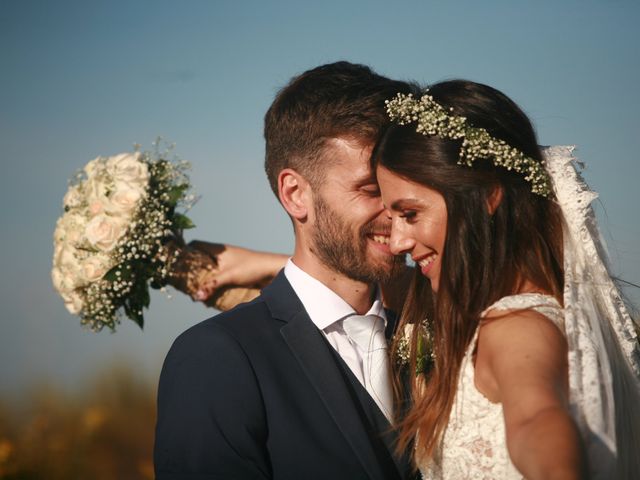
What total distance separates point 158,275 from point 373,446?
2.24 meters

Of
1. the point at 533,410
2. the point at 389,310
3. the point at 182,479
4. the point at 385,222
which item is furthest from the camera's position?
the point at 389,310

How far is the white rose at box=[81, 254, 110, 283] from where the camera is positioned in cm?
527

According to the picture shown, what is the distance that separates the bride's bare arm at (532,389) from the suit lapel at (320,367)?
2.80ft

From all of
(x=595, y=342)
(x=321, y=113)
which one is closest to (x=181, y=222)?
(x=321, y=113)

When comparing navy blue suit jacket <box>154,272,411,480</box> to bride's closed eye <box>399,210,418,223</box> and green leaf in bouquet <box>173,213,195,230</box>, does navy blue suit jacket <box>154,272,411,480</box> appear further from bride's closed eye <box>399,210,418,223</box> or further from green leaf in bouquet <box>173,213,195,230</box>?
green leaf in bouquet <box>173,213,195,230</box>

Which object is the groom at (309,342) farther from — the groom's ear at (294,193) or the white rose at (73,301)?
the white rose at (73,301)

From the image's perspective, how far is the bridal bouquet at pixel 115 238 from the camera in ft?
17.4

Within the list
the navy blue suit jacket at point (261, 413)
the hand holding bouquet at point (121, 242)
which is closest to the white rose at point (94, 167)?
the hand holding bouquet at point (121, 242)

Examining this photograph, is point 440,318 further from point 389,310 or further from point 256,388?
point 389,310

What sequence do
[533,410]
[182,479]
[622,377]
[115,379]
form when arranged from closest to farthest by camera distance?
[533,410] → [622,377] → [182,479] → [115,379]

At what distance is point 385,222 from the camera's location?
475cm

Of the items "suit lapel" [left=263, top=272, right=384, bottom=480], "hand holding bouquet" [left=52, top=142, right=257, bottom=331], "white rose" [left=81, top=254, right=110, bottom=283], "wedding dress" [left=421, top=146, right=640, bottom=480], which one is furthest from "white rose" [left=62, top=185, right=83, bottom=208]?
"wedding dress" [left=421, top=146, right=640, bottom=480]

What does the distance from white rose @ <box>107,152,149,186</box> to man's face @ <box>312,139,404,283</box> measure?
4.66ft

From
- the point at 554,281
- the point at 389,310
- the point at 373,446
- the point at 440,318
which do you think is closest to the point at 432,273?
the point at 440,318
